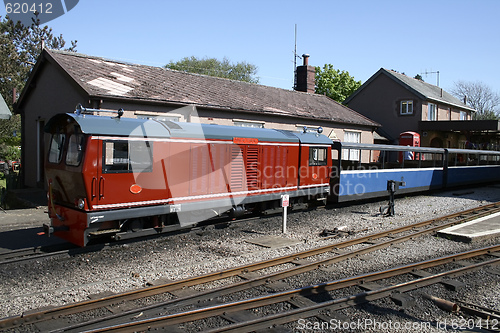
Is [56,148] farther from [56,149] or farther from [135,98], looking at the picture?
[135,98]

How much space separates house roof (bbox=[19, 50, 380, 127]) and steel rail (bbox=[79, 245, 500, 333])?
10.7 metres

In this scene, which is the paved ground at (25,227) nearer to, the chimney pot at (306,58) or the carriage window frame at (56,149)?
the carriage window frame at (56,149)

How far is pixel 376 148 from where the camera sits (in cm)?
1588

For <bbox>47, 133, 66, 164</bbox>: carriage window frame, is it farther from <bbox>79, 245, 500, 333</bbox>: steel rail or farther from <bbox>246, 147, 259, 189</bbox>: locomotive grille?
<bbox>79, 245, 500, 333</bbox>: steel rail

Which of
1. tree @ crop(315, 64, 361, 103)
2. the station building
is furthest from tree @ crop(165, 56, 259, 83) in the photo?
the station building

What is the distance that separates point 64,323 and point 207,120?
12773mm

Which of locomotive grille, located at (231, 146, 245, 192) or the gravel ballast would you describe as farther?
locomotive grille, located at (231, 146, 245, 192)

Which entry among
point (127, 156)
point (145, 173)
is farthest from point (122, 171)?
point (145, 173)

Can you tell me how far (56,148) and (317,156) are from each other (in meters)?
8.40

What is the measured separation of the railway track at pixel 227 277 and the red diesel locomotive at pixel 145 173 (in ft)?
8.26

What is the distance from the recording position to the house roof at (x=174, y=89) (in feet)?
50.6

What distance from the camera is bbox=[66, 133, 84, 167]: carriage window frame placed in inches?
324

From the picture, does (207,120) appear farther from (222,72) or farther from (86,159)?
(222,72)

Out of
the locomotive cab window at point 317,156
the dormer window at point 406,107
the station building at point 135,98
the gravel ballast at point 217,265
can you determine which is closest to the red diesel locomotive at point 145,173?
the gravel ballast at point 217,265
